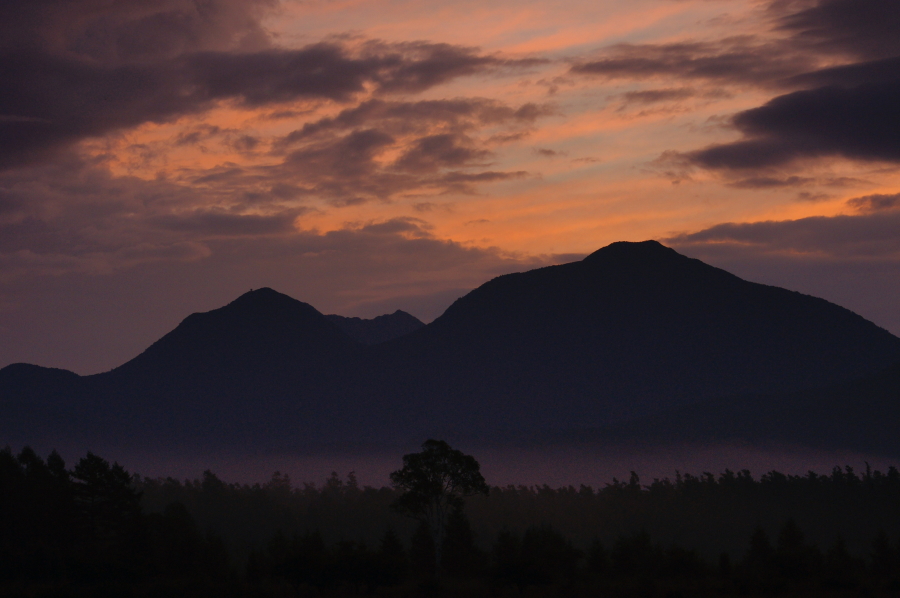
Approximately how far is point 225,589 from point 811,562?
222ft

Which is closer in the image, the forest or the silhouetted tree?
the forest

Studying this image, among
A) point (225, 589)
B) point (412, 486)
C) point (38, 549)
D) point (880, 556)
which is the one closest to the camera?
point (225, 589)

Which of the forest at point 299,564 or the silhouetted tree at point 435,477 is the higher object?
the silhouetted tree at point 435,477

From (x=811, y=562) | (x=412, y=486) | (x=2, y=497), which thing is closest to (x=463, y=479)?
(x=412, y=486)

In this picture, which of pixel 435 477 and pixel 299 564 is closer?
pixel 299 564

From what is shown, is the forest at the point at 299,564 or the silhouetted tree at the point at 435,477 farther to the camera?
the silhouetted tree at the point at 435,477

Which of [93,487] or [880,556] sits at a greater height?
[93,487]

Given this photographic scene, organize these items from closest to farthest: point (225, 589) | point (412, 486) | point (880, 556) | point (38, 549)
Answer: point (225, 589), point (38, 549), point (412, 486), point (880, 556)

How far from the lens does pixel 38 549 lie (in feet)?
338

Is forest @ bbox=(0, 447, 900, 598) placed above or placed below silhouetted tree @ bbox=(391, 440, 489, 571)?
below

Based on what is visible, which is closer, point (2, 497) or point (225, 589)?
point (225, 589)

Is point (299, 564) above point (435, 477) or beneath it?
beneath

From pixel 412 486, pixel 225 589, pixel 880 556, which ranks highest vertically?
pixel 412 486

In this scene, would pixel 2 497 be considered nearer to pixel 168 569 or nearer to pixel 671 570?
pixel 168 569
